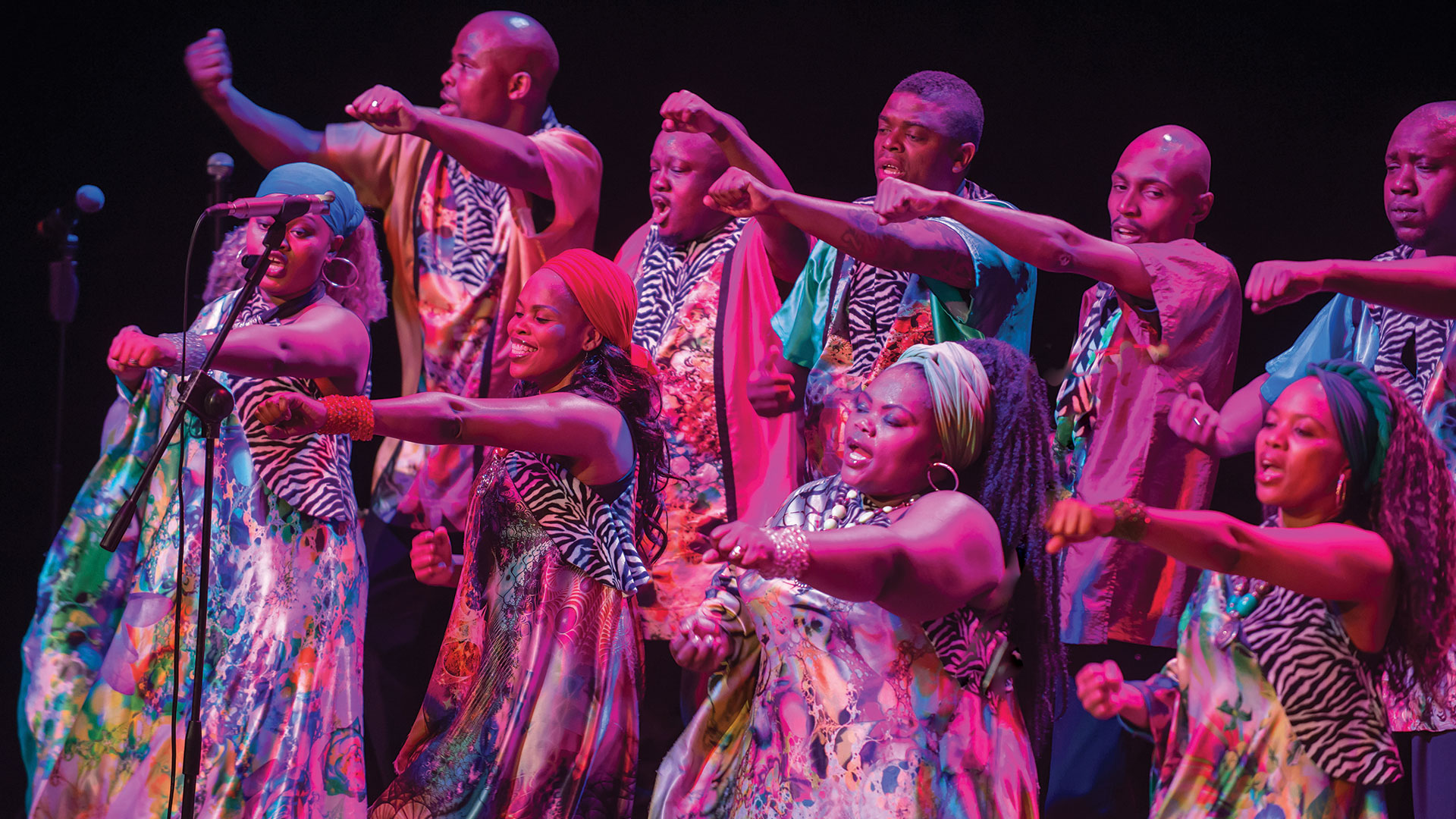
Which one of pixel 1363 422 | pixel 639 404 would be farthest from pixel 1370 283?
pixel 639 404

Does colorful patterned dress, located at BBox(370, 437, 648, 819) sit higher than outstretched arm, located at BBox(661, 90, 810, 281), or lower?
lower

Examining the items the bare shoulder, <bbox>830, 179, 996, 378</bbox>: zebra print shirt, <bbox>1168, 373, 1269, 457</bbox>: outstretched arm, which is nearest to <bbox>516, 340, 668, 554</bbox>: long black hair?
<bbox>830, 179, 996, 378</bbox>: zebra print shirt

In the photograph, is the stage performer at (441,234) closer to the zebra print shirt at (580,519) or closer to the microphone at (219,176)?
the microphone at (219,176)

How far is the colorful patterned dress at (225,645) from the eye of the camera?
3.57 m

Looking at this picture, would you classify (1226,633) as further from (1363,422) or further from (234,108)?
(234,108)

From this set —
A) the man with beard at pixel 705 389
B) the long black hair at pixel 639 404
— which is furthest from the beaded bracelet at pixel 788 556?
the man with beard at pixel 705 389

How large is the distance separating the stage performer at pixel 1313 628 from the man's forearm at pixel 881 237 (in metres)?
1.02

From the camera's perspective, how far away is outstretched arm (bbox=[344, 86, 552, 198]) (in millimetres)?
4051

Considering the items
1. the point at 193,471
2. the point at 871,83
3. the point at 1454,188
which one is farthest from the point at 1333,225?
the point at 193,471

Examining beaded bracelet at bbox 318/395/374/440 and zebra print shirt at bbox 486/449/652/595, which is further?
zebra print shirt at bbox 486/449/652/595

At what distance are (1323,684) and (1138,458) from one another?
3.36 ft

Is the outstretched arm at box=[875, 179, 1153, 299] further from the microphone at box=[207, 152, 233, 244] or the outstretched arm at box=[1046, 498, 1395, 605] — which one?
the microphone at box=[207, 152, 233, 244]

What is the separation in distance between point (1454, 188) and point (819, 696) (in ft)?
6.98

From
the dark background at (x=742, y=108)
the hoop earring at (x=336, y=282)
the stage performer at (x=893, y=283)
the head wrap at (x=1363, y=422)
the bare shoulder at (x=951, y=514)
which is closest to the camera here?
the bare shoulder at (x=951, y=514)
